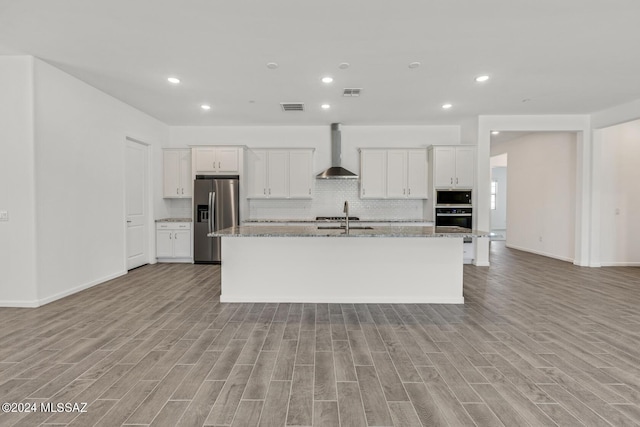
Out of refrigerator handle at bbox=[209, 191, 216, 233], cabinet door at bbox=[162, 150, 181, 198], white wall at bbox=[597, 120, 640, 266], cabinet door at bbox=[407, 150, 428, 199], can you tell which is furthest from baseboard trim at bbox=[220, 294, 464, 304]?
white wall at bbox=[597, 120, 640, 266]

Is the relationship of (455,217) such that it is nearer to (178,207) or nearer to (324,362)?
(324,362)

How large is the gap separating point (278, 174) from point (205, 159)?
1510mm

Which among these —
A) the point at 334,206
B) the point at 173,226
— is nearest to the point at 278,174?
the point at 334,206

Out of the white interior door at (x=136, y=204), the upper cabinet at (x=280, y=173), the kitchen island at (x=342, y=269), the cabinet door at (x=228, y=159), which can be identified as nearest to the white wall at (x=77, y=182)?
the white interior door at (x=136, y=204)

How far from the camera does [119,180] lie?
16.3ft

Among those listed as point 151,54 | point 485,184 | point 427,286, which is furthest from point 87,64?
point 485,184

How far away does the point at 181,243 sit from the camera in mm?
6105

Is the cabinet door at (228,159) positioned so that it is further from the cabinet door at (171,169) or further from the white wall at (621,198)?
the white wall at (621,198)

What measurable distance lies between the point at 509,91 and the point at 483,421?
4.56 meters

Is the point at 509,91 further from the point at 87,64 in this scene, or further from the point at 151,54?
the point at 87,64

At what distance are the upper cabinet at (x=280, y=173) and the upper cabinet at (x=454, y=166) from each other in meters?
2.60

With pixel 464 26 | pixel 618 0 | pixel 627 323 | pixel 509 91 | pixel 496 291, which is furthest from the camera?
pixel 509 91

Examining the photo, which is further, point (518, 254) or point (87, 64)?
point (518, 254)

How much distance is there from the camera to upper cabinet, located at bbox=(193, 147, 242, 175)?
6121mm
